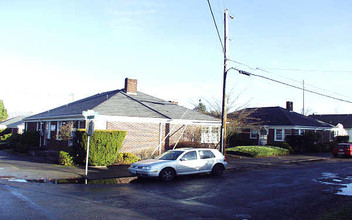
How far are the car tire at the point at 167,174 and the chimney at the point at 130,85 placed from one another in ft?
45.6

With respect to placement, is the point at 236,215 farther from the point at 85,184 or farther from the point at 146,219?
the point at 85,184

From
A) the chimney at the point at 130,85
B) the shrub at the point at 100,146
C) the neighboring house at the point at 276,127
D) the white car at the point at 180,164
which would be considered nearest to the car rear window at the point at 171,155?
the white car at the point at 180,164

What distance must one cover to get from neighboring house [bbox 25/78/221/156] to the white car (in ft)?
20.3

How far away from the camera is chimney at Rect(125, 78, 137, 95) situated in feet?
84.6

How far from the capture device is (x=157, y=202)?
879 centimetres

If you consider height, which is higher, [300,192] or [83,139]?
[83,139]

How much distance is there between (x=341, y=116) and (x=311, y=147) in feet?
112

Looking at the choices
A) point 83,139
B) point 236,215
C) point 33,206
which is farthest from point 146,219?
point 83,139

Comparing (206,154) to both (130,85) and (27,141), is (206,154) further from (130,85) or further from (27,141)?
(27,141)

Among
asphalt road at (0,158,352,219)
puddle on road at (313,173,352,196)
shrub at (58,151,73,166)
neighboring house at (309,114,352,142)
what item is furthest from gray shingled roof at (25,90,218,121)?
neighboring house at (309,114,352,142)

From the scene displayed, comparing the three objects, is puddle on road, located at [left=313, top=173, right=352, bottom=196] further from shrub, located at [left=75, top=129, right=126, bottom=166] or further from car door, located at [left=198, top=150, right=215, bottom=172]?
shrub, located at [left=75, top=129, right=126, bottom=166]

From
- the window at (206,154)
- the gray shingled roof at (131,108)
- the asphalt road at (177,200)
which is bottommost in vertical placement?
the asphalt road at (177,200)

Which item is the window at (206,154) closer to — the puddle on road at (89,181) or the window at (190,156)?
the window at (190,156)

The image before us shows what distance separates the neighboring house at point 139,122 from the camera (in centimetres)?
1981
